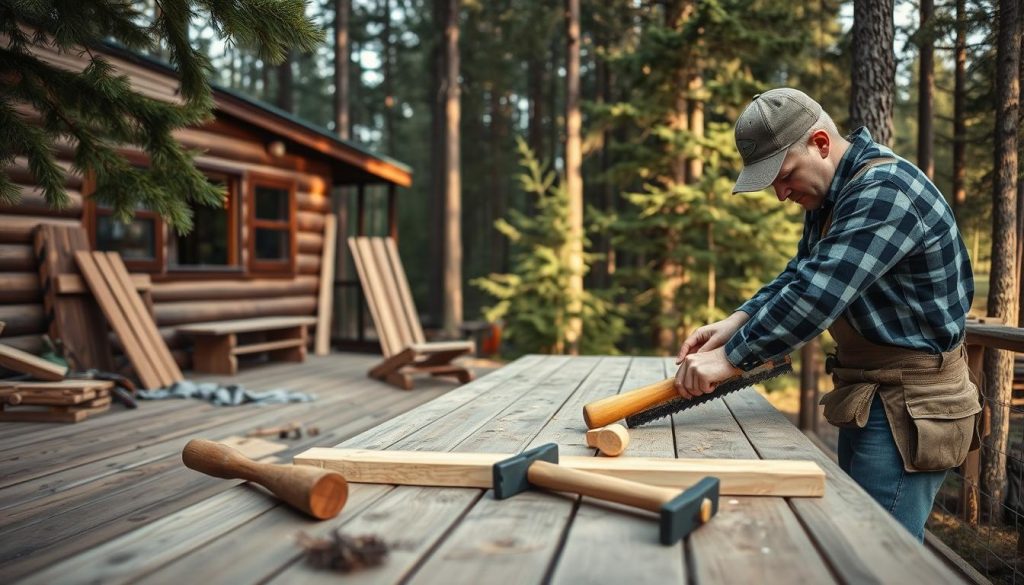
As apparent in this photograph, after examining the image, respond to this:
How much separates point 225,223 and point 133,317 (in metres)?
5.01

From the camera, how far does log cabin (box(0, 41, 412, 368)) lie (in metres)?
6.58

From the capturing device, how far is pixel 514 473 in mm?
1638

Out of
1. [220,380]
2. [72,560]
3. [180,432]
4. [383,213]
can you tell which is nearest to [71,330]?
[220,380]

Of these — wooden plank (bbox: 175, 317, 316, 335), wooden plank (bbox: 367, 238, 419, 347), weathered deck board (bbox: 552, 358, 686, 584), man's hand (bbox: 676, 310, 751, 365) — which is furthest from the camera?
wooden plank (bbox: 367, 238, 419, 347)

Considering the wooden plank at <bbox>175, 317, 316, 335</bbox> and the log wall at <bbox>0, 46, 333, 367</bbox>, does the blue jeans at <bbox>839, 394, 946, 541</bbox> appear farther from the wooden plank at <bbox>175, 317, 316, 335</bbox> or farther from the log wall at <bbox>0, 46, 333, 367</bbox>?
the wooden plank at <bbox>175, 317, 316, 335</bbox>

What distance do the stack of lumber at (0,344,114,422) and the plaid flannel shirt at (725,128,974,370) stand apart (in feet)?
16.6

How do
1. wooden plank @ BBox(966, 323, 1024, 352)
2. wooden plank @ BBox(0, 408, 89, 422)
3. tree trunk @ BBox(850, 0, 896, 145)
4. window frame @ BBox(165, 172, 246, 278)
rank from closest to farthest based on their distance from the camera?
wooden plank @ BBox(966, 323, 1024, 352), tree trunk @ BBox(850, 0, 896, 145), wooden plank @ BBox(0, 408, 89, 422), window frame @ BBox(165, 172, 246, 278)

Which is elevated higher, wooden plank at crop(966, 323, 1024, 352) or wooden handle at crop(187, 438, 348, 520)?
wooden plank at crop(966, 323, 1024, 352)

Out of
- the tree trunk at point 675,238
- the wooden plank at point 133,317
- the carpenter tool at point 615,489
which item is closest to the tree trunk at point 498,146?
the tree trunk at point 675,238

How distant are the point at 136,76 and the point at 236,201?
203 centimetres

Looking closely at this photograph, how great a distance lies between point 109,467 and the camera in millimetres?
4258

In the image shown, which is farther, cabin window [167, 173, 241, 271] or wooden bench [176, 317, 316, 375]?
cabin window [167, 173, 241, 271]

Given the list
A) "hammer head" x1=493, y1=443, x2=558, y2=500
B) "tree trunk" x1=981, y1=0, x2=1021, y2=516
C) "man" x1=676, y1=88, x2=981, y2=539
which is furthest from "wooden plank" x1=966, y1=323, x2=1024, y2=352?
"hammer head" x1=493, y1=443, x2=558, y2=500

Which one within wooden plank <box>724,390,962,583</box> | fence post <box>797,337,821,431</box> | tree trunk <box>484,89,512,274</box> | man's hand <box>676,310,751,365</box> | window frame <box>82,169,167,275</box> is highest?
tree trunk <box>484,89,512,274</box>
